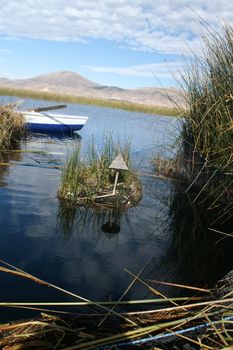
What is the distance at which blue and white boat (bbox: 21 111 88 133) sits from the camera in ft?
56.6

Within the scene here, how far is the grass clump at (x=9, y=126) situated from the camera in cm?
1260

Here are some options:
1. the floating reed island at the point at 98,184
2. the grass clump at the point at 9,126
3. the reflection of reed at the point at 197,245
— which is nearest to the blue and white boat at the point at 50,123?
the grass clump at the point at 9,126

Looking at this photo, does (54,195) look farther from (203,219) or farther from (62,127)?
(62,127)

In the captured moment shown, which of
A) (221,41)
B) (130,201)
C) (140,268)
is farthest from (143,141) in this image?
(140,268)

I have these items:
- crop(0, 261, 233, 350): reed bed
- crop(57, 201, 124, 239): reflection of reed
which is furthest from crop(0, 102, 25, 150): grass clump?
crop(0, 261, 233, 350): reed bed

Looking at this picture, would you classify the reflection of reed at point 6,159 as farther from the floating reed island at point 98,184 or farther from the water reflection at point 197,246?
the water reflection at point 197,246

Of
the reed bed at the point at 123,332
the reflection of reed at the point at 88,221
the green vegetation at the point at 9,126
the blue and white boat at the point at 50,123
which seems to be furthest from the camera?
the blue and white boat at the point at 50,123

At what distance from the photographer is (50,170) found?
1123 cm

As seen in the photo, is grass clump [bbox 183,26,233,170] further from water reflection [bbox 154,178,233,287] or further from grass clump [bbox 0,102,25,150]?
grass clump [bbox 0,102,25,150]

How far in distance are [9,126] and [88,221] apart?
6.87 metres

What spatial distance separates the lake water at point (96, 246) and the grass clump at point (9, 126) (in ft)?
10.4

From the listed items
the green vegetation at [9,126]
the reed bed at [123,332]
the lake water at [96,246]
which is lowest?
the lake water at [96,246]

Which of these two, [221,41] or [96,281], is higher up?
[221,41]

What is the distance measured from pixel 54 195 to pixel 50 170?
2.64 metres
